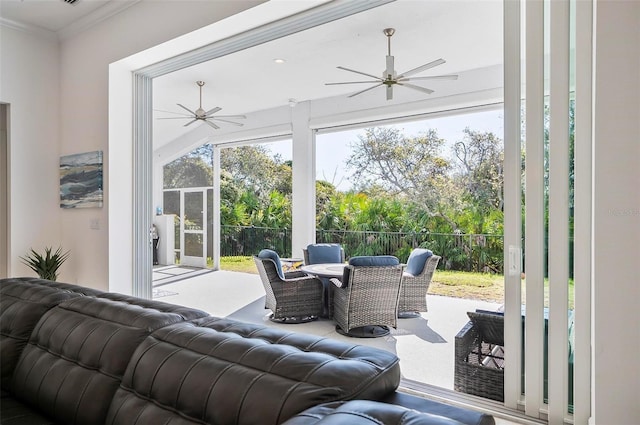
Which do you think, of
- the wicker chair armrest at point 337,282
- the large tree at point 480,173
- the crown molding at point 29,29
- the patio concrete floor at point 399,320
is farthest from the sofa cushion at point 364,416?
the large tree at point 480,173

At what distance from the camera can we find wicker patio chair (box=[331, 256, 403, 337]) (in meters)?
4.08

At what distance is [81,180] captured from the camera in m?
4.00

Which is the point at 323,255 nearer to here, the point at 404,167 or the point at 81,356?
the point at 404,167

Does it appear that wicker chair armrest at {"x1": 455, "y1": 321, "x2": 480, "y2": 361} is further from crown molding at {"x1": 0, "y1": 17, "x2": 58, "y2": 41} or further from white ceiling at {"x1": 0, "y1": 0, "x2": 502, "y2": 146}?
crown molding at {"x1": 0, "y1": 17, "x2": 58, "y2": 41}

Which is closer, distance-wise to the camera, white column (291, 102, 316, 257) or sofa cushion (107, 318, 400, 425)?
sofa cushion (107, 318, 400, 425)

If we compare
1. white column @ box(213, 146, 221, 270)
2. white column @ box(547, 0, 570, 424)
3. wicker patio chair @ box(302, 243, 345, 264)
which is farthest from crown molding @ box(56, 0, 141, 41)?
white column @ box(213, 146, 221, 270)

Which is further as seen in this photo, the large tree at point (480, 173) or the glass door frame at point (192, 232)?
the glass door frame at point (192, 232)

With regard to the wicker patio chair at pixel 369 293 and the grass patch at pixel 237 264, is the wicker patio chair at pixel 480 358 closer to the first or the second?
the wicker patio chair at pixel 369 293

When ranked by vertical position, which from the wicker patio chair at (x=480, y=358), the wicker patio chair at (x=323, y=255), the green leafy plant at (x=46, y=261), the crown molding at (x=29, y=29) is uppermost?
the crown molding at (x=29, y=29)

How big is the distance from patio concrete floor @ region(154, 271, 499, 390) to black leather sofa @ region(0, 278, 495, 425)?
6.94 feet

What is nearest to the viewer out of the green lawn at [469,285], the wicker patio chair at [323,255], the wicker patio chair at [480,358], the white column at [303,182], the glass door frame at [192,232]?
the wicker patio chair at [480,358]

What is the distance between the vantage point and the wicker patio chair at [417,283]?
4.80 m

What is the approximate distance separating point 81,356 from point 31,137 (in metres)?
3.46

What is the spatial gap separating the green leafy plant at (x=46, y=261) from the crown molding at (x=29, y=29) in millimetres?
2184
